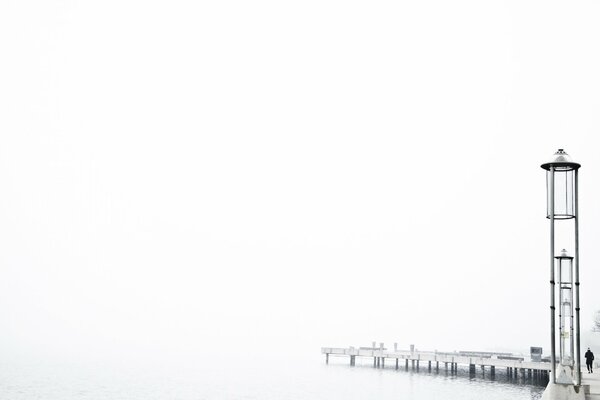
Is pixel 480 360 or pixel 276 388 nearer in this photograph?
pixel 276 388

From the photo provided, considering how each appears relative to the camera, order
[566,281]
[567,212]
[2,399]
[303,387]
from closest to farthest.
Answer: [567,212] < [566,281] < [2,399] < [303,387]

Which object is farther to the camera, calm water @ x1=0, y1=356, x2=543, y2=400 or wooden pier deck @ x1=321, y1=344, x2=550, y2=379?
wooden pier deck @ x1=321, y1=344, x2=550, y2=379

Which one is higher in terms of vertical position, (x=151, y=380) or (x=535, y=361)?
(x=535, y=361)

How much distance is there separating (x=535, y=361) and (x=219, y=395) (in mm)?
30161

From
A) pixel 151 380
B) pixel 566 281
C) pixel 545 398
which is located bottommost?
pixel 151 380

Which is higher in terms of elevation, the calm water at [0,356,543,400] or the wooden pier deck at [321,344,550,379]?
the wooden pier deck at [321,344,550,379]

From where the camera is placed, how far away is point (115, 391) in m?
58.8

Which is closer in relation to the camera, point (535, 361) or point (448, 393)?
point (448, 393)

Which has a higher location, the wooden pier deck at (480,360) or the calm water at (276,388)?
the wooden pier deck at (480,360)

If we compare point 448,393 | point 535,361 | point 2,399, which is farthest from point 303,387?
point 2,399

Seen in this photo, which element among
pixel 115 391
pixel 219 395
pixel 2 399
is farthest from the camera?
pixel 115 391

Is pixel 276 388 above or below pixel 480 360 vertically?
below

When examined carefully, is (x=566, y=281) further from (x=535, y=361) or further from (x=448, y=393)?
(x=535, y=361)

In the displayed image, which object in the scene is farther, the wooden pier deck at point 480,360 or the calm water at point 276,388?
the wooden pier deck at point 480,360
